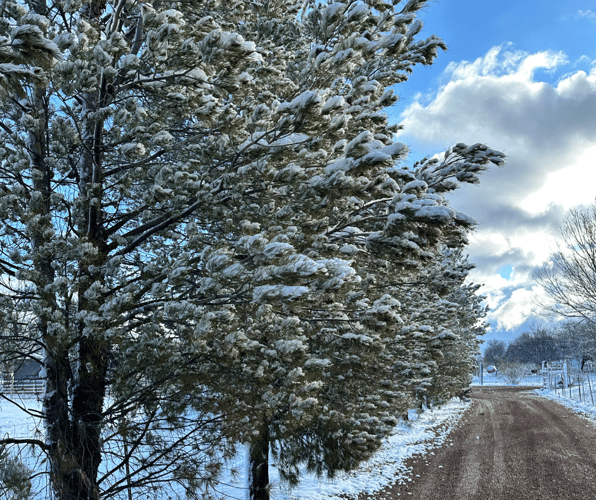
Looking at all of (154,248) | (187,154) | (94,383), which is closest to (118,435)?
(94,383)

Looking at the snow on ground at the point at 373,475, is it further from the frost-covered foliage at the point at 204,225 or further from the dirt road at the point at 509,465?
the frost-covered foliage at the point at 204,225

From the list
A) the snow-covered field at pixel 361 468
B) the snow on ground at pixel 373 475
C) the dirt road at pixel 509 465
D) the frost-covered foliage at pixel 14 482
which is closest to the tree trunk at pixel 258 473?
the snow-covered field at pixel 361 468

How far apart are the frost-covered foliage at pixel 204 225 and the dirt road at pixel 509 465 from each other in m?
6.63

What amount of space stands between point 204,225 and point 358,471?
29.5 ft

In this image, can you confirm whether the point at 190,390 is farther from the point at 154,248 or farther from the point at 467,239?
the point at 467,239

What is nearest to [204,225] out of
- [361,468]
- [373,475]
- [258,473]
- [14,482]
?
[14,482]

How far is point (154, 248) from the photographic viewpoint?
16.7 feet

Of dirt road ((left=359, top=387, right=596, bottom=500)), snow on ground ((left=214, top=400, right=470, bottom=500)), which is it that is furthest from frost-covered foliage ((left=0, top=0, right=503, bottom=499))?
dirt road ((left=359, top=387, right=596, bottom=500))

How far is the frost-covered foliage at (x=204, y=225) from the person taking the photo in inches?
117

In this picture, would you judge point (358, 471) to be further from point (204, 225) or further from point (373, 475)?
point (204, 225)

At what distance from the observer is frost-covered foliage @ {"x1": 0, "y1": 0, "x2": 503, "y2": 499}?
296 cm

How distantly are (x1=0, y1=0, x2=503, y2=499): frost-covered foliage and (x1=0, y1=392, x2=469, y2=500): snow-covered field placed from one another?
899mm

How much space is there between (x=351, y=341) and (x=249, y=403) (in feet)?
4.09

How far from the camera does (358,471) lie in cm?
1053
